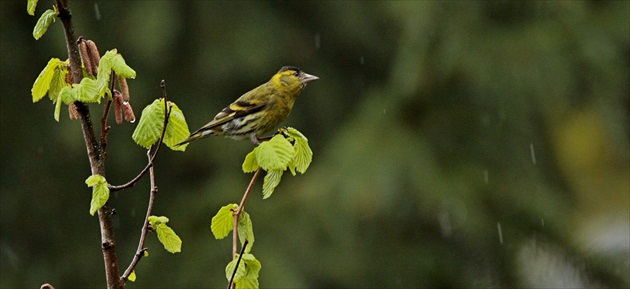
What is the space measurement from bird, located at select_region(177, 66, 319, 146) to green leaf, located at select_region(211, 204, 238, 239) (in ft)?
2.95

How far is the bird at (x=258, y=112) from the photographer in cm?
317

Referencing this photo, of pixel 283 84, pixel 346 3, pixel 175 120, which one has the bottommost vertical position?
pixel 346 3

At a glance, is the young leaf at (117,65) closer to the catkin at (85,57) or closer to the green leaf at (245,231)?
the catkin at (85,57)

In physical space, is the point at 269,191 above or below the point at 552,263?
above

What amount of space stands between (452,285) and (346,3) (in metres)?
2.41

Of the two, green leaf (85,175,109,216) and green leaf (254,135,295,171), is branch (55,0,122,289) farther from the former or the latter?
green leaf (254,135,295,171)

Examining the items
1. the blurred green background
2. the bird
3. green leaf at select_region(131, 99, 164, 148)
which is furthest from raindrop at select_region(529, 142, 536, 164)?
green leaf at select_region(131, 99, 164, 148)

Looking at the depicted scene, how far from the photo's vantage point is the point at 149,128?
187 cm

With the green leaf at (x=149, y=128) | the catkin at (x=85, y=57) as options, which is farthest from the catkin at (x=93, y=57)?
the green leaf at (x=149, y=128)

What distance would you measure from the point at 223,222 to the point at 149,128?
34cm

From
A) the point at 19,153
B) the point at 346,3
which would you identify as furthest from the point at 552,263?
the point at 19,153

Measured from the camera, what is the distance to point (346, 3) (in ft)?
27.3

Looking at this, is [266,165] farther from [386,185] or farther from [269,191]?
[386,185]

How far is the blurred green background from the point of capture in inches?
271
